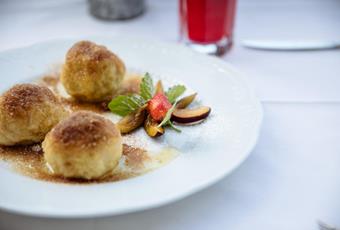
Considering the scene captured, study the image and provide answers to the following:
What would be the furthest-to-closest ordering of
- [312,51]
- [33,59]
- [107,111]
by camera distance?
[312,51] → [33,59] → [107,111]

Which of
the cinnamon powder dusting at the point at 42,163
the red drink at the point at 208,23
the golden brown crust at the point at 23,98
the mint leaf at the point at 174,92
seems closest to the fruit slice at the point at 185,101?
the mint leaf at the point at 174,92

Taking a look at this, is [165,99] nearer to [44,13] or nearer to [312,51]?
[312,51]

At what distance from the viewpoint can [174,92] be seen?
1.38 m

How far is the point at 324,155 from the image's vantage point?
1246 millimetres

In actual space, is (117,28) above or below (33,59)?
below

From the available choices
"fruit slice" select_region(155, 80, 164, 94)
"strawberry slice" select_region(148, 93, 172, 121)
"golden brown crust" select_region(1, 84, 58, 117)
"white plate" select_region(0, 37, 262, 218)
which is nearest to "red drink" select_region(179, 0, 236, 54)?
"white plate" select_region(0, 37, 262, 218)

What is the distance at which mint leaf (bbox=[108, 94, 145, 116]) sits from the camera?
133 cm

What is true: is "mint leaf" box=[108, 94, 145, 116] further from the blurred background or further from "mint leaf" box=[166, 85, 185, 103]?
the blurred background

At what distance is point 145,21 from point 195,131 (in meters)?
0.95

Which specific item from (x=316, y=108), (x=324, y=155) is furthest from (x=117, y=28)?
(x=324, y=155)

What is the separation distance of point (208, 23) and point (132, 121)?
64cm

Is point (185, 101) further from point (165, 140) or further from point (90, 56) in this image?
point (90, 56)

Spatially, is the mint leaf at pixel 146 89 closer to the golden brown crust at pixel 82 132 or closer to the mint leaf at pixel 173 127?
the mint leaf at pixel 173 127

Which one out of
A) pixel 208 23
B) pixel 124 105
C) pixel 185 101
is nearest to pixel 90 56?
pixel 124 105
